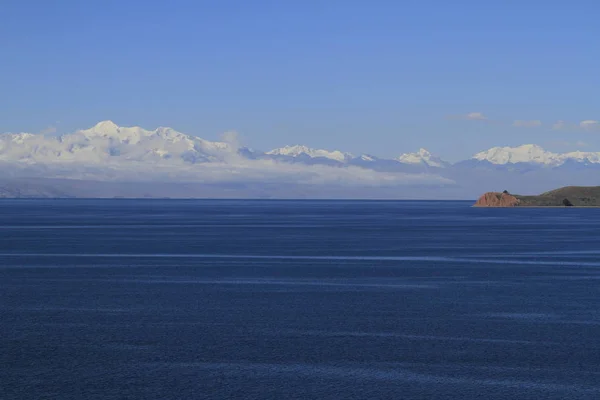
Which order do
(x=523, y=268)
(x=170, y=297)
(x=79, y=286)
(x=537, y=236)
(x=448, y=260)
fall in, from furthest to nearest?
(x=537, y=236), (x=448, y=260), (x=523, y=268), (x=79, y=286), (x=170, y=297)

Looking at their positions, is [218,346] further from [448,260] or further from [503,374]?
[448,260]

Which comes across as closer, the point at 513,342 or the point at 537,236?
the point at 513,342

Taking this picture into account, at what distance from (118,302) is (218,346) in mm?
12205

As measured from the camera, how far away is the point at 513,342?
98.6 ft

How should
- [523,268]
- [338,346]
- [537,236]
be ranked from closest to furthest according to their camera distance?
1. [338,346]
2. [523,268]
3. [537,236]

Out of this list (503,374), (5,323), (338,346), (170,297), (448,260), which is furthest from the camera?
(448,260)

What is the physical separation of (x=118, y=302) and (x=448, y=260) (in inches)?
1249

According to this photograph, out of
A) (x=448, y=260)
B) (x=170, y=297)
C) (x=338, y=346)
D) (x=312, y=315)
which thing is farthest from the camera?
(x=448, y=260)

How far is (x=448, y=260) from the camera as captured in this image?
2589 inches

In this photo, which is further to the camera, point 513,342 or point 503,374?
point 513,342

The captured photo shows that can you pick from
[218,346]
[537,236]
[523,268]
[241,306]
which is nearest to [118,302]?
[241,306]

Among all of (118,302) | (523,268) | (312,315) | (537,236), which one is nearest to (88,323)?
(118,302)

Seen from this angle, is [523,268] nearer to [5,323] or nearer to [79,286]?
[79,286]

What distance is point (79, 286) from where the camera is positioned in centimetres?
4697
